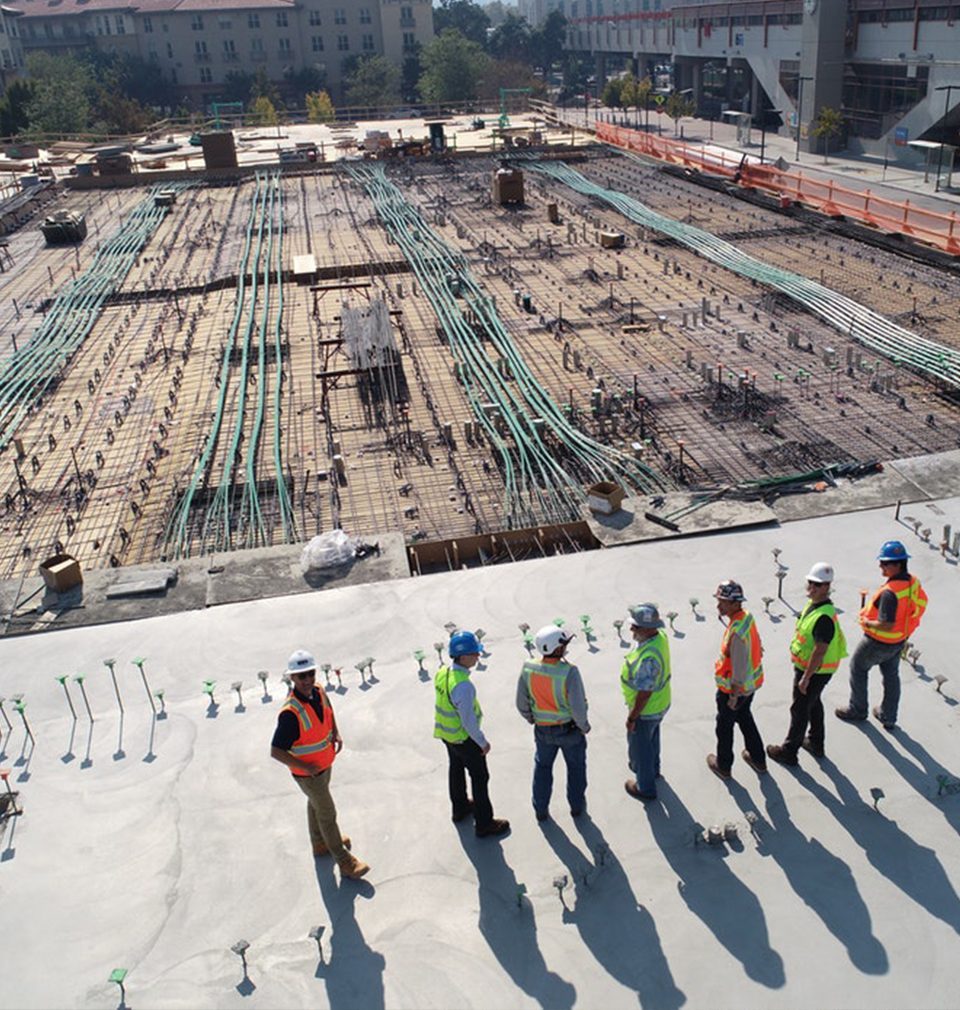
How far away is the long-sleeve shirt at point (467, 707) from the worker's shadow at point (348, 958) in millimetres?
1026

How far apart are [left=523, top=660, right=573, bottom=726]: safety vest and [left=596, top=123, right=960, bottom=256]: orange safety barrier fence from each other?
16.8 metres

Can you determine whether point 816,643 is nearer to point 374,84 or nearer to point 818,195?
point 818,195

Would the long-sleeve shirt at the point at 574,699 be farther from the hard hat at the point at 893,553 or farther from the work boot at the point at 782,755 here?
the hard hat at the point at 893,553

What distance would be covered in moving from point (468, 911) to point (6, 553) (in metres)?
7.09

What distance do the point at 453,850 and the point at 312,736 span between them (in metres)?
1.12

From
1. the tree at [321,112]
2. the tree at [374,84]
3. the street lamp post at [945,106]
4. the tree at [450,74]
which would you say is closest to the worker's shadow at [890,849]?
the street lamp post at [945,106]

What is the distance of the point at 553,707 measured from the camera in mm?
4766

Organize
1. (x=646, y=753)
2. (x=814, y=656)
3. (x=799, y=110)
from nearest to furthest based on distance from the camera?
(x=814, y=656) < (x=646, y=753) < (x=799, y=110)

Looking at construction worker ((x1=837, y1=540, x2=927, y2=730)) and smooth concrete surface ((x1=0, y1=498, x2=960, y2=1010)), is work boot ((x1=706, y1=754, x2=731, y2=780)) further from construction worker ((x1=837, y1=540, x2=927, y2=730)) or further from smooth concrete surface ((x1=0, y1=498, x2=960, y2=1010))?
construction worker ((x1=837, y1=540, x2=927, y2=730))

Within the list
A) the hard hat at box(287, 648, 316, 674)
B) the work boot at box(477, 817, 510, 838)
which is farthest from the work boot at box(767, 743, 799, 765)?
the hard hat at box(287, 648, 316, 674)

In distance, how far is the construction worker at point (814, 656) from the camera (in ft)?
16.5

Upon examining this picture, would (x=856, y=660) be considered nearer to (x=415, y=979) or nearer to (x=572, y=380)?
(x=415, y=979)

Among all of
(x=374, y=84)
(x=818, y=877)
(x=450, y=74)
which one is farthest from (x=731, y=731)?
(x=374, y=84)

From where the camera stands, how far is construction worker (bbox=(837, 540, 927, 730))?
529cm
